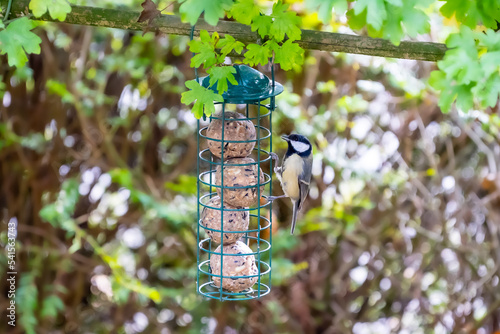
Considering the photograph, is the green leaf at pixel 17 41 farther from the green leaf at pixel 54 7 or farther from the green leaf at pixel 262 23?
the green leaf at pixel 262 23

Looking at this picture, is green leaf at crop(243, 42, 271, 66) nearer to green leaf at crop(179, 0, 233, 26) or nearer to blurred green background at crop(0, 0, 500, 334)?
green leaf at crop(179, 0, 233, 26)

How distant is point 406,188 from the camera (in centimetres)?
371

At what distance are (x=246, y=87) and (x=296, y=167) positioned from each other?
1.74 feet

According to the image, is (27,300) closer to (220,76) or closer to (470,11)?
(220,76)

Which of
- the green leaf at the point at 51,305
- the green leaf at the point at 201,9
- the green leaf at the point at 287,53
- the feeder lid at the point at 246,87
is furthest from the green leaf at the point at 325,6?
the green leaf at the point at 51,305

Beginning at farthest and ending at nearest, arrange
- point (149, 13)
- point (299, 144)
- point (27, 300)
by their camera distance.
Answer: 1. point (27, 300)
2. point (299, 144)
3. point (149, 13)

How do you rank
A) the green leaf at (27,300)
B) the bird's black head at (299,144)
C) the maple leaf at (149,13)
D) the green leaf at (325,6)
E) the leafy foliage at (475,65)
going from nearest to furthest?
the green leaf at (325,6) → the leafy foliage at (475,65) → the maple leaf at (149,13) → the bird's black head at (299,144) → the green leaf at (27,300)

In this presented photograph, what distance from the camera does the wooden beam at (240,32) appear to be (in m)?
1.89

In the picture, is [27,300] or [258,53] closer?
[258,53]

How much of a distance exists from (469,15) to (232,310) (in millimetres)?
2559

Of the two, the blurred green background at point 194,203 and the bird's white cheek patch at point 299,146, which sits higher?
the bird's white cheek patch at point 299,146

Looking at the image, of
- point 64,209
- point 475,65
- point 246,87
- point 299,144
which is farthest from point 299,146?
point 64,209

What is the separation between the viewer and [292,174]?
2.37 meters

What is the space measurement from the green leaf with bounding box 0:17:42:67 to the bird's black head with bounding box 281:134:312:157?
3.03 ft
